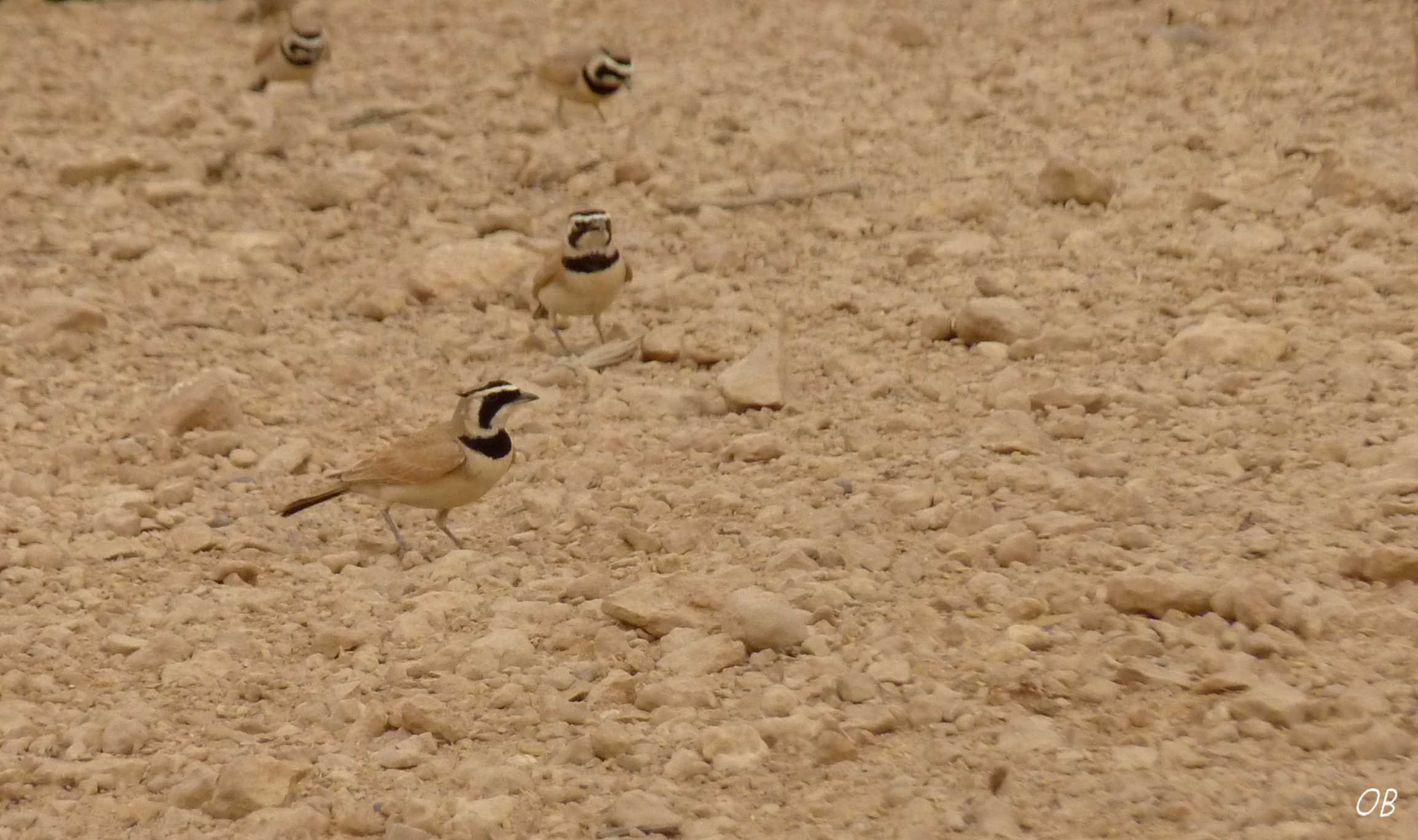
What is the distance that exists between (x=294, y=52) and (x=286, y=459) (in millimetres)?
5222

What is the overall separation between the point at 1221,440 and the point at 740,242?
3122 mm

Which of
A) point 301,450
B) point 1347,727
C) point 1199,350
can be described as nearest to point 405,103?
point 301,450

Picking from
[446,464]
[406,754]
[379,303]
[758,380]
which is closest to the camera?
[406,754]

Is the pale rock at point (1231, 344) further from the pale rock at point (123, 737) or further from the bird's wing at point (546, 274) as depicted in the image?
the pale rock at point (123, 737)

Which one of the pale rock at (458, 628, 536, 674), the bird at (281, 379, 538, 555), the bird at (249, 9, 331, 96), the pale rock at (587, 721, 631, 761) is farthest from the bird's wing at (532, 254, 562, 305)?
the bird at (249, 9, 331, 96)

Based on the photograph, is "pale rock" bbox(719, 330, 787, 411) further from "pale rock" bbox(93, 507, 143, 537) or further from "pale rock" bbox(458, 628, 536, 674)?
"pale rock" bbox(93, 507, 143, 537)

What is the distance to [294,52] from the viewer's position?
10656mm

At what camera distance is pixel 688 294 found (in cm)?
758

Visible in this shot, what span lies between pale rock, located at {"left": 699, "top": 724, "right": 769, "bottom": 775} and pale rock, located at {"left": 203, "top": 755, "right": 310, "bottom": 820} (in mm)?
1103

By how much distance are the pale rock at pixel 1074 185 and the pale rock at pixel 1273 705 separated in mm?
4052

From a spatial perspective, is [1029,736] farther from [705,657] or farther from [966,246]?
[966,246]

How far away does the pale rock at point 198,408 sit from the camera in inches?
255

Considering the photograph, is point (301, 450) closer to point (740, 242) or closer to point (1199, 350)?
point (740, 242)

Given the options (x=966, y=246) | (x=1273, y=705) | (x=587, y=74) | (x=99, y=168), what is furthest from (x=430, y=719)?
(x=587, y=74)
